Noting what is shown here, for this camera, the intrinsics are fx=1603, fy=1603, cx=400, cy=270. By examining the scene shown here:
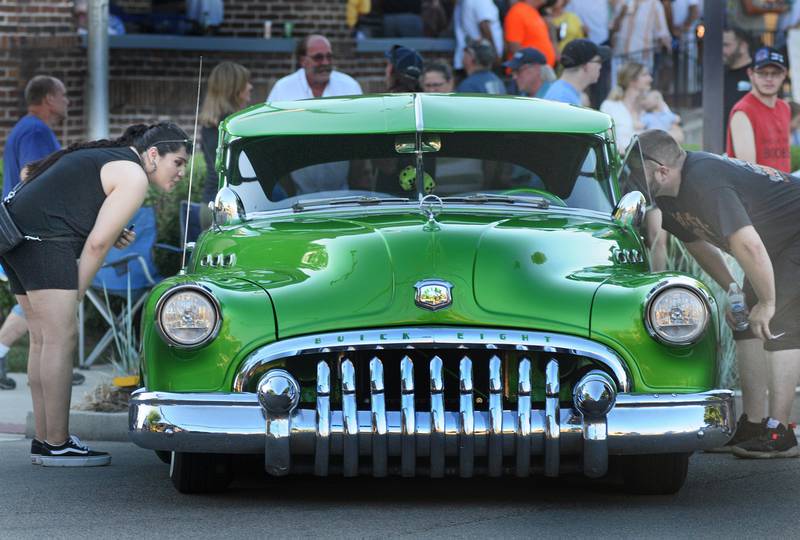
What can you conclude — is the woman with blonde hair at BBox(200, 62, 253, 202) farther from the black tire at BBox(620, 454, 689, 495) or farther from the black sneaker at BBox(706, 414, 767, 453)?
the black tire at BBox(620, 454, 689, 495)

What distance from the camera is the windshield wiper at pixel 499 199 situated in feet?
24.8

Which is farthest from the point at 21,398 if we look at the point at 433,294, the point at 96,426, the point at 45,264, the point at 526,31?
the point at 526,31

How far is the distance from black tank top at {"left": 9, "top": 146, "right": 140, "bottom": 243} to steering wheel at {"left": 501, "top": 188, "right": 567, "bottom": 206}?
1.85m

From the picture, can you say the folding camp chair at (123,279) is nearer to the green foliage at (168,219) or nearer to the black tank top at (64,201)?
the green foliage at (168,219)

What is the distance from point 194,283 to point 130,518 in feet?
3.18

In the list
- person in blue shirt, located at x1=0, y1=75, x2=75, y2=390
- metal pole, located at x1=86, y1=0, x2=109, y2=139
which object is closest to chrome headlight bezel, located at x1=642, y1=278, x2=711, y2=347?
person in blue shirt, located at x1=0, y1=75, x2=75, y2=390

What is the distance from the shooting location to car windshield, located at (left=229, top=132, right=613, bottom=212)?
7770mm

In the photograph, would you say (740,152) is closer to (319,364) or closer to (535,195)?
(535,195)

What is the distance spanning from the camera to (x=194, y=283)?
253 inches

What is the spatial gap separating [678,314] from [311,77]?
20.8ft

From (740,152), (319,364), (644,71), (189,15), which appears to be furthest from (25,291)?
(189,15)

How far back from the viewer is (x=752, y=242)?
7.41m

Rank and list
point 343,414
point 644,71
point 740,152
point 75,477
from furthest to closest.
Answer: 1. point 644,71
2. point 740,152
3. point 75,477
4. point 343,414

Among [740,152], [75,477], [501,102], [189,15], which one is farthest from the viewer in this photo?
[189,15]
